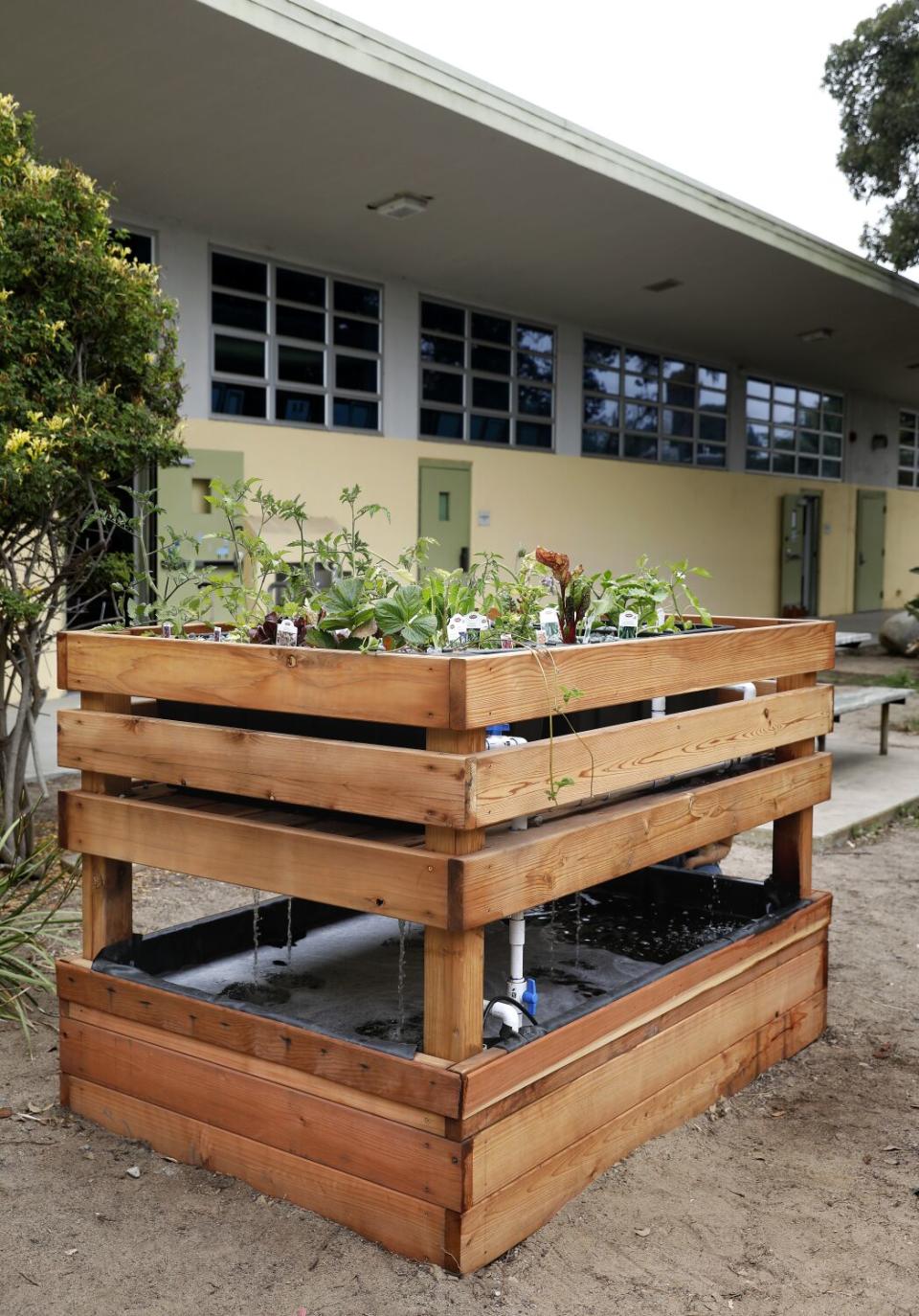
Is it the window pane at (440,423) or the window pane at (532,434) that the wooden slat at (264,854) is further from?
the window pane at (532,434)

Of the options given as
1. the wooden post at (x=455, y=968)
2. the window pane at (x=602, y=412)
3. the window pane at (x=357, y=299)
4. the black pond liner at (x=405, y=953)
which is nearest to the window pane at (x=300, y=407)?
the window pane at (x=357, y=299)

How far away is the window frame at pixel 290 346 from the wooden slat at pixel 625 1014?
343 inches

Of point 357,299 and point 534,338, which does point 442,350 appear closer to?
point 357,299

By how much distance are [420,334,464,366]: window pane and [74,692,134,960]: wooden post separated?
35.1ft

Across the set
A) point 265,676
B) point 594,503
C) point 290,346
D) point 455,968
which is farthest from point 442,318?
point 455,968

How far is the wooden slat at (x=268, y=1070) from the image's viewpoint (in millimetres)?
2311

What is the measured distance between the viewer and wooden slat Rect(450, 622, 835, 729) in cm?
226

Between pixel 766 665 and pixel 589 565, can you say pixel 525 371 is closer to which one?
pixel 589 565

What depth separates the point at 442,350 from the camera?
13320 millimetres

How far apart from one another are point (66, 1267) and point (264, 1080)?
19.8 inches

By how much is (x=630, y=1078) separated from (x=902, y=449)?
23363mm

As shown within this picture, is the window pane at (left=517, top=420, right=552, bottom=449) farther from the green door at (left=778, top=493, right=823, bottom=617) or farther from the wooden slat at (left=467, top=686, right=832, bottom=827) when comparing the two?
the wooden slat at (left=467, top=686, right=832, bottom=827)

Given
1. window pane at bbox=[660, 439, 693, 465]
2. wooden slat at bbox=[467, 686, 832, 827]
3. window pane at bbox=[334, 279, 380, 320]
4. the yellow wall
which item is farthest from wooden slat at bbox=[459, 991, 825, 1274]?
window pane at bbox=[660, 439, 693, 465]

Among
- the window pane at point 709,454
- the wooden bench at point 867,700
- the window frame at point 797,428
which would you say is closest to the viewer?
the wooden bench at point 867,700
